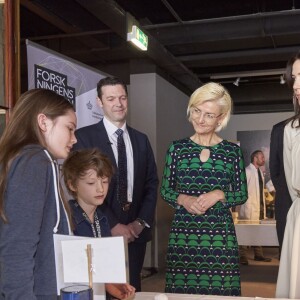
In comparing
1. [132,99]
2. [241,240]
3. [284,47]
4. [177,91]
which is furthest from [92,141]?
[177,91]

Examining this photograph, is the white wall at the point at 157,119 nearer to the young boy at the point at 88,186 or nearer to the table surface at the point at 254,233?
the table surface at the point at 254,233

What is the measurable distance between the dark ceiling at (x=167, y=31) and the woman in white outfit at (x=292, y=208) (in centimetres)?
275

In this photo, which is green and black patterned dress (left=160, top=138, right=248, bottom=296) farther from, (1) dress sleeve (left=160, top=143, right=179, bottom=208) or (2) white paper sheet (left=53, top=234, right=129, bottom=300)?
(2) white paper sheet (left=53, top=234, right=129, bottom=300)

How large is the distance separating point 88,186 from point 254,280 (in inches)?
173

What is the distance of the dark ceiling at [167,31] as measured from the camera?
5.32m

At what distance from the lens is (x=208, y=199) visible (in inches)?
85.9

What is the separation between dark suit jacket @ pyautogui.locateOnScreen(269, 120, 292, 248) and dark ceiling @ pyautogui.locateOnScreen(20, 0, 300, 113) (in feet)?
8.87

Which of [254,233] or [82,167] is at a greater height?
[82,167]

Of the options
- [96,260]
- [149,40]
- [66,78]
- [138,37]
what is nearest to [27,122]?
[96,260]

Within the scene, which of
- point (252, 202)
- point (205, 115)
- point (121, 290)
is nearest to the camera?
point (121, 290)

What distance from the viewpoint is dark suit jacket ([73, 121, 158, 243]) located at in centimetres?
256

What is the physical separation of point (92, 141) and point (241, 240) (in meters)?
3.47

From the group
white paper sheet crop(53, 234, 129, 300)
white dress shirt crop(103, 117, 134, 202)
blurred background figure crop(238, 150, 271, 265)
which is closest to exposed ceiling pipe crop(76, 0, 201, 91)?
blurred background figure crop(238, 150, 271, 265)

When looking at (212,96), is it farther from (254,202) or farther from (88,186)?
(254,202)
